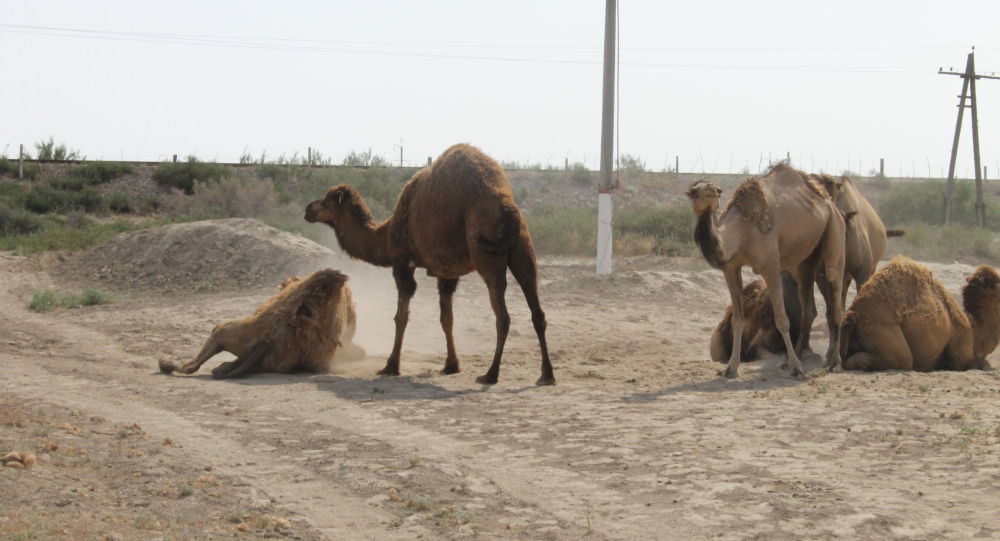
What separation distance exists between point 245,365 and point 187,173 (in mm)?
28822

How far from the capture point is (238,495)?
671 cm

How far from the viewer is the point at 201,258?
21062 mm

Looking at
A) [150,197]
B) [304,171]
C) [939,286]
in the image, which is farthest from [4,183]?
[939,286]

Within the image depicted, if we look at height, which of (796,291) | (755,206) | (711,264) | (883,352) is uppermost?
(755,206)

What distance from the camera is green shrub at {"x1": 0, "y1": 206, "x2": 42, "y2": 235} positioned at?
95.1ft

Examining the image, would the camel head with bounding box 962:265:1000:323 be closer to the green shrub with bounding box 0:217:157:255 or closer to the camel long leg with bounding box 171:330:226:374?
the camel long leg with bounding box 171:330:226:374

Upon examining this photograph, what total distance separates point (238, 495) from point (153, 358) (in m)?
6.44

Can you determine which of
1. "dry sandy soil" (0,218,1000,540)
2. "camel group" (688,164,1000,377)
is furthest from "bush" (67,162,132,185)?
"camel group" (688,164,1000,377)

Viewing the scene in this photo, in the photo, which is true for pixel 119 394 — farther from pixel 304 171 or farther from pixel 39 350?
pixel 304 171

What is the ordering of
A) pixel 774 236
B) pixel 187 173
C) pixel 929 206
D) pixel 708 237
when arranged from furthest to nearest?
pixel 929 206 < pixel 187 173 < pixel 774 236 < pixel 708 237

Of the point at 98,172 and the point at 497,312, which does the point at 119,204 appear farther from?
the point at 497,312

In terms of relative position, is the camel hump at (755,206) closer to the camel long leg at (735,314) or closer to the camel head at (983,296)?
the camel long leg at (735,314)

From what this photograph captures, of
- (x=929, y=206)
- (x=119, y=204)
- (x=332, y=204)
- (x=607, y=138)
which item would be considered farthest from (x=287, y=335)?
(x=929, y=206)

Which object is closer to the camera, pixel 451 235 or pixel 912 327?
pixel 451 235
